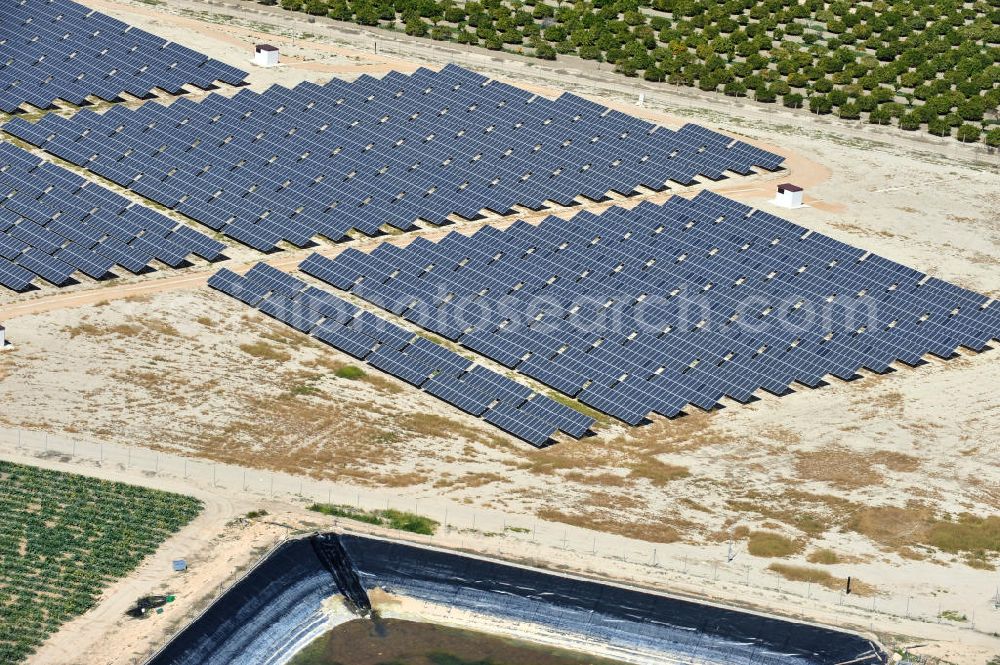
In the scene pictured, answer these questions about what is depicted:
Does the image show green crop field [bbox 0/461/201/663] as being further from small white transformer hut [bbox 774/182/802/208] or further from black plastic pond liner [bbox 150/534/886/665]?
small white transformer hut [bbox 774/182/802/208]

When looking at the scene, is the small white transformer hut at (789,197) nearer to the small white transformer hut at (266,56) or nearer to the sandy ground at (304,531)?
the small white transformer hut at (266,56)

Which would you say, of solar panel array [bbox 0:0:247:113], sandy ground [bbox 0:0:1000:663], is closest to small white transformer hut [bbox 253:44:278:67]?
solar panel array [bbox 0:0:247:113]

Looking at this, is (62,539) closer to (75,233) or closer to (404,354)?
(404,354)

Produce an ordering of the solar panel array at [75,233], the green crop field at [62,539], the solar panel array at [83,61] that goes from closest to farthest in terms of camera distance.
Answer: the green crop field at [62,539] < the solar panel array at [75,233] < the solar panel array at [83,61]

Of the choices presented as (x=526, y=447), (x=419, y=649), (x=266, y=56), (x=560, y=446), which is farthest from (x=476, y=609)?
(x=266, y=56)

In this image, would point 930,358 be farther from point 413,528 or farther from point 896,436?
point 413,528

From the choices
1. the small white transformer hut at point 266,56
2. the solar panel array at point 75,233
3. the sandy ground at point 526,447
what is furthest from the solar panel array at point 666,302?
the small white transformer hut at point 266,56
